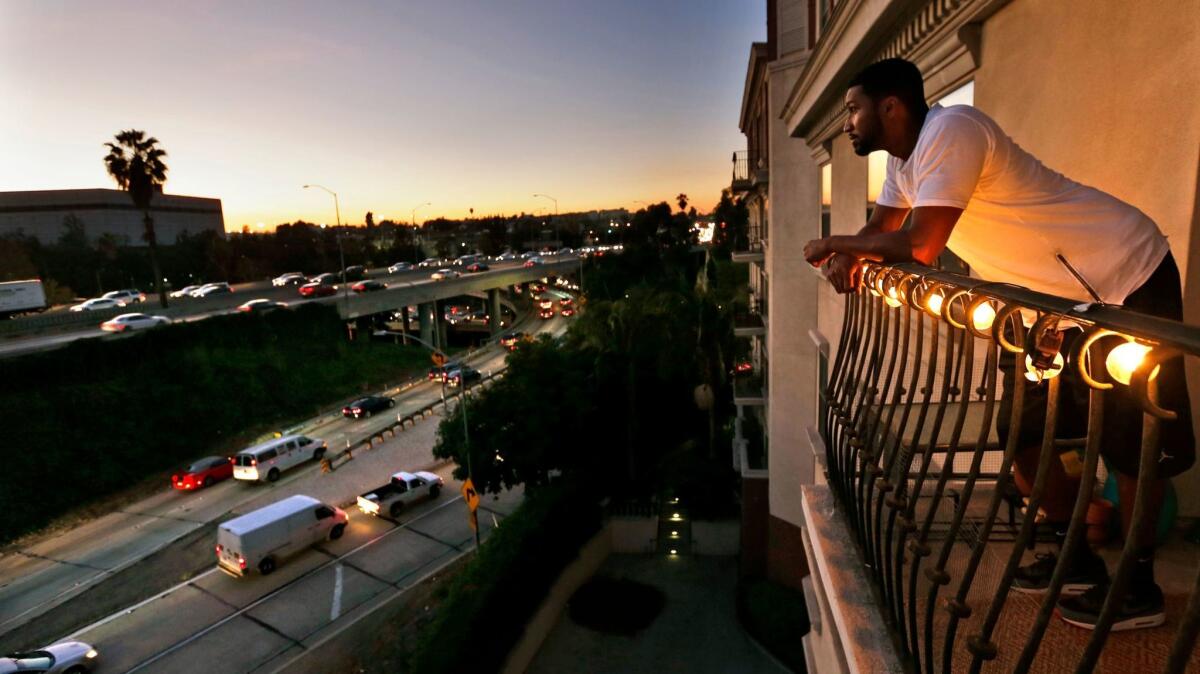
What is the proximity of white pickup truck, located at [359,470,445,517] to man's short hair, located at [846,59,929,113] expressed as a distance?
2278 centimetres

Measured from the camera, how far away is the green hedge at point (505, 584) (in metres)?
12.5

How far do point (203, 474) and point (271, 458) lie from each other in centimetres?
279

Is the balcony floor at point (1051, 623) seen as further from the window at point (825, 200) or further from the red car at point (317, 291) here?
the red car at point (317, 291)

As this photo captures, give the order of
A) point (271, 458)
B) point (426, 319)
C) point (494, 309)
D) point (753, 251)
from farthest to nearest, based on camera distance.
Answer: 1. point (494, 309)
2. point (426, 319)
3. point (271, 458)
4. point (753, 251)

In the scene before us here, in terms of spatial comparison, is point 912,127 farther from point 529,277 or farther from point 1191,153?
point 529,277

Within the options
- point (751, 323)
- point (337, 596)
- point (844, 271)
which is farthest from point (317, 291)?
point (844, 271)

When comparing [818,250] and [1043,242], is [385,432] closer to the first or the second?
[818,250]

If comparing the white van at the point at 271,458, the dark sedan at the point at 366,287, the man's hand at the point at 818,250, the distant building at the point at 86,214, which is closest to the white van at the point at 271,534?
the white van at the point at 271,458

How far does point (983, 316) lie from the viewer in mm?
2020

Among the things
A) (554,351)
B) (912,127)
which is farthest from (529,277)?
(912,127)

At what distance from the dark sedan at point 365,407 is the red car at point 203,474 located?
8.31 meters

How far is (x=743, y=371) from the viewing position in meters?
19.9

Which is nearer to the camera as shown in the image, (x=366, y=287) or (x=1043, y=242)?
(x=1043, y=242)

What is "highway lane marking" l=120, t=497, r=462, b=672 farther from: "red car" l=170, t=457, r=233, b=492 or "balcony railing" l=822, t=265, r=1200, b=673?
"balcony railing" l=822, t=265, r=1200, b=673
